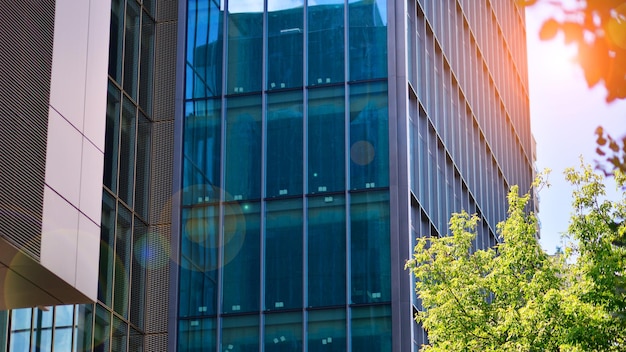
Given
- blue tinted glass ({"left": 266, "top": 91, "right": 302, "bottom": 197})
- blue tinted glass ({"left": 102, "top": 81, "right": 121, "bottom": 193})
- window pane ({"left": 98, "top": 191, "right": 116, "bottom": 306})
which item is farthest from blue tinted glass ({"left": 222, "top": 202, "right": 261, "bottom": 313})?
blue tinted glass ({"left": 102, "top": 81, "right": 121, "bottom": 193})

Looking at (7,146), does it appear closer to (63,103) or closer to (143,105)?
(63,103)

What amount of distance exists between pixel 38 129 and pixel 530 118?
39.2 metres

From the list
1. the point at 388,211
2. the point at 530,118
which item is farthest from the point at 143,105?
the point at 530,118

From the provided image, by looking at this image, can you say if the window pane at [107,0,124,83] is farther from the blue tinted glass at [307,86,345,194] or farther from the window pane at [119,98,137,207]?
the blue tinted glass at [307,86,345,194]

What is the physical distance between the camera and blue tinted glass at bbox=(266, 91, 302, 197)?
28.4 metres

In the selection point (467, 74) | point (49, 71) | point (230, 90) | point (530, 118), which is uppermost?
point (530, 118)

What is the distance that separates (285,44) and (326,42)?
113cm

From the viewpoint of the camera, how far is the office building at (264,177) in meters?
27.0

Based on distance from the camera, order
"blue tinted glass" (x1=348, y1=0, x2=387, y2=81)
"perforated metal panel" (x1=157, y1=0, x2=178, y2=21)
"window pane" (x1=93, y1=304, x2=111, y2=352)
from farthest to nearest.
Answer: "perforated metal panel" (x1=157, y1=0, x2=178, y2=21)
"blue tinted glass" (x1=348, y1=0, x2=387, y2=81)
"window pane" (x1=93, y1=304, x2=111, y2=352)

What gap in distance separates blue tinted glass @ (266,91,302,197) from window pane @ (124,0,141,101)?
3.56m

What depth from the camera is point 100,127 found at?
1825 centimetres

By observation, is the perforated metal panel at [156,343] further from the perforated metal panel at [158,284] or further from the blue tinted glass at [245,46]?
the blue tinted glass at [245,46]

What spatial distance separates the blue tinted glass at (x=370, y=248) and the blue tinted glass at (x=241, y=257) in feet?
8.03

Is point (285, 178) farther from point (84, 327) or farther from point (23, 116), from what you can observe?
point (23, 116)
